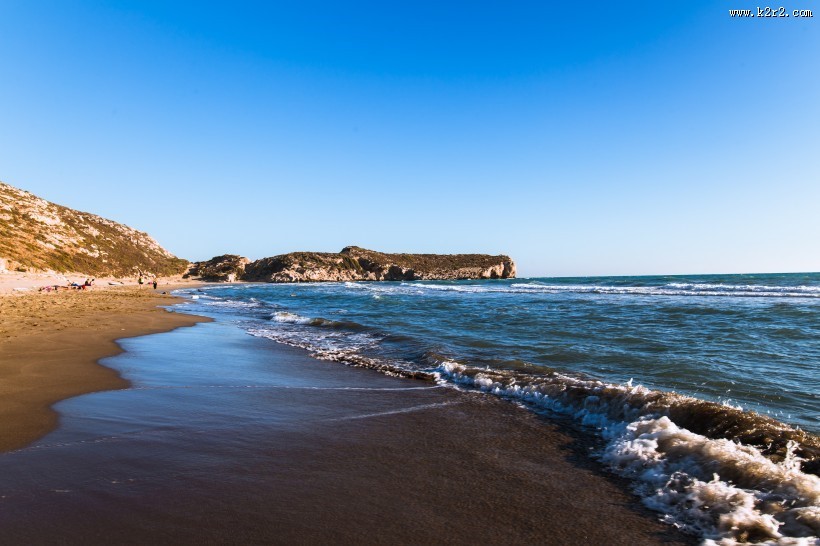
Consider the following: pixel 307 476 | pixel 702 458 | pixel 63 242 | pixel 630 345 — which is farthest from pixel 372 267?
pixel 702 458

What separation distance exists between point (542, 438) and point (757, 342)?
37.7 feet

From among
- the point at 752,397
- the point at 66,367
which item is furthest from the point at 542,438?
the point at 66,367

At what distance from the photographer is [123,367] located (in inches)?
367

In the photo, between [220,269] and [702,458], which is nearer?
[702,458]

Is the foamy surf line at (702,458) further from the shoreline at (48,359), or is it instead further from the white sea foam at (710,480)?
the shoreline at (48,359)

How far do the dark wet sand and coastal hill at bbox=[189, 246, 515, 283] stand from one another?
4550 inches

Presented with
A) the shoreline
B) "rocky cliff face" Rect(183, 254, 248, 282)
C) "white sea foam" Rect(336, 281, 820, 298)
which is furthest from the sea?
"rocky cliff face" Rect(183, 254, 248, 282)

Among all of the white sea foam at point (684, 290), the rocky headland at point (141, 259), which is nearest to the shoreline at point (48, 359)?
the white sea foam at point (684, 290)

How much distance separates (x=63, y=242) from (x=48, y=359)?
7255cm

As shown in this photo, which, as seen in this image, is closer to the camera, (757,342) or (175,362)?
(175,362)

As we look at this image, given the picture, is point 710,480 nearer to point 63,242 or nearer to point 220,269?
point 63,242

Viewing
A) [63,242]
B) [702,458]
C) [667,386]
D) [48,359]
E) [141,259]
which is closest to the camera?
[702,458]

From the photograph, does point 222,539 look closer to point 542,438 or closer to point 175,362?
point 542,438

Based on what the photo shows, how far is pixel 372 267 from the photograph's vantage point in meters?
138
